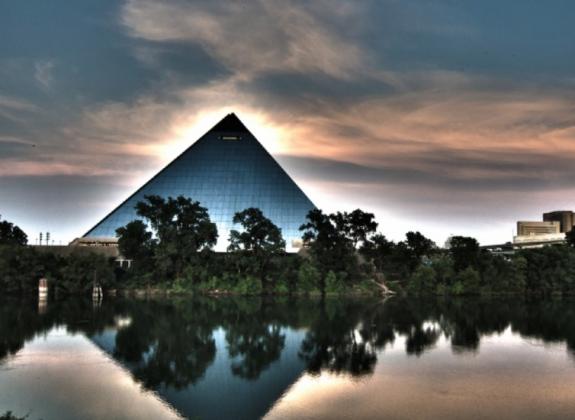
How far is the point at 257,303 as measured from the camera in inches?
1868

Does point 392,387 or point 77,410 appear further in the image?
point 392,387

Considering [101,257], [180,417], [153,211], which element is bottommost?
[180,417]

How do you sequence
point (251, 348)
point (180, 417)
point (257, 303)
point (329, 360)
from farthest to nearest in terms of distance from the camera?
point (257, 303) < point (251, 348) < point (329, 360) < point (180, 417)

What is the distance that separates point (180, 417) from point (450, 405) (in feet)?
23.9

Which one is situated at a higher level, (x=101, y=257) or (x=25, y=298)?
(x=101, y=257)

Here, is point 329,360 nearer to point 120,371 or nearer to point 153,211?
point 120,371

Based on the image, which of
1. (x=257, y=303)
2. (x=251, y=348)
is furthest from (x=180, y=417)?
(x=257, y=303)

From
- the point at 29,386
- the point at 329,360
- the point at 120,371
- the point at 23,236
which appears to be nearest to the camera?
the point at 29,386

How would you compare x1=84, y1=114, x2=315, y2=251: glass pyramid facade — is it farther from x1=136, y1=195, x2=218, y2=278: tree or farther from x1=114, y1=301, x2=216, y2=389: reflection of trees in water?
x1=114, y1=301, x2=216, y2=389: reflection of trees in water

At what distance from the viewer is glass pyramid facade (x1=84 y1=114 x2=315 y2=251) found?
74812mm

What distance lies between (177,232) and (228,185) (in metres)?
23.1

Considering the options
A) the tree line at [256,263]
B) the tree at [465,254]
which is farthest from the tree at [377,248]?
the tree at [465,254]

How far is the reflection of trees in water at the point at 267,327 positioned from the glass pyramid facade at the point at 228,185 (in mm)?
25776

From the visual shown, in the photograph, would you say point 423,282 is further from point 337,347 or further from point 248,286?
point 337,347
